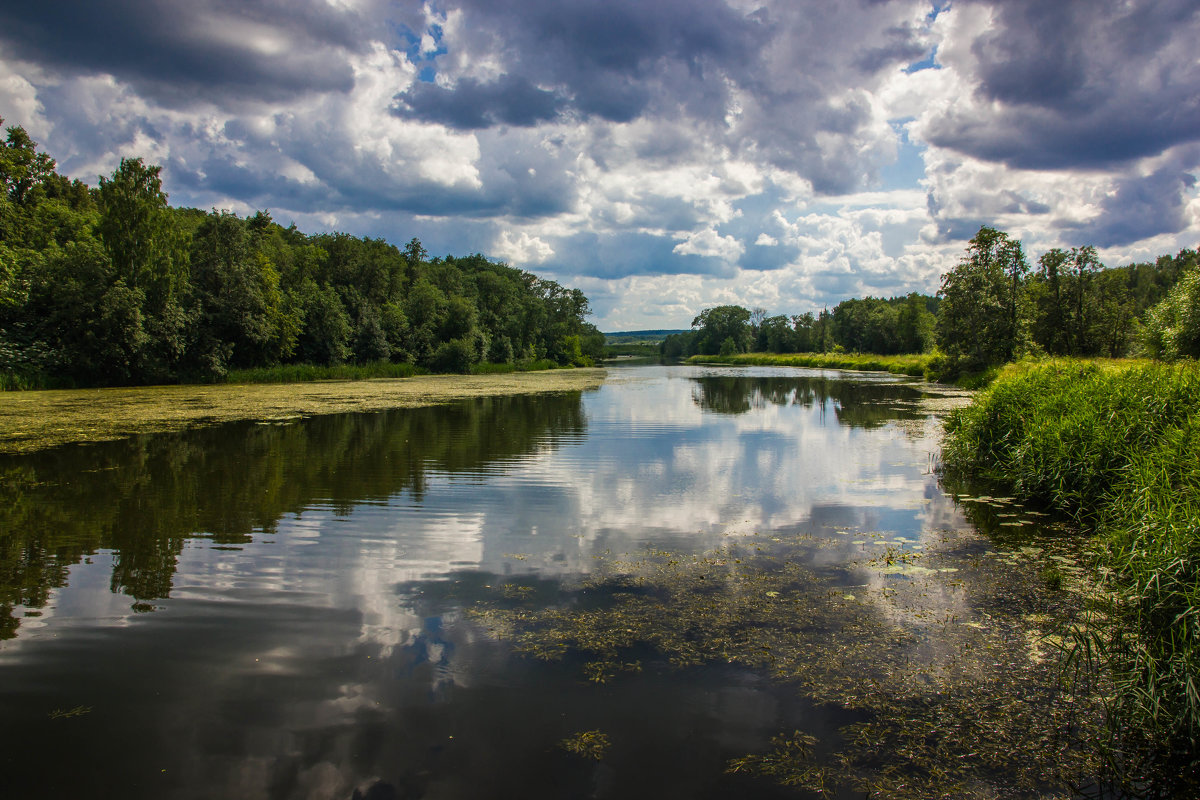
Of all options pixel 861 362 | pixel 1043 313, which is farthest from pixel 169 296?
pixel 861 362

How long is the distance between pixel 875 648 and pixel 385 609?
4831 mm

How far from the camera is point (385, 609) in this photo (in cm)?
632

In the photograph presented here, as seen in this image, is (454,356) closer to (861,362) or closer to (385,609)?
(861,362)

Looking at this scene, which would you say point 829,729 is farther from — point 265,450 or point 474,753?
point 265,450

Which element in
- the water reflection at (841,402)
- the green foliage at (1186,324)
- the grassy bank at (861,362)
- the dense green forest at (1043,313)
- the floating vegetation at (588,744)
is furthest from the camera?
the grassy bank at (861,362)

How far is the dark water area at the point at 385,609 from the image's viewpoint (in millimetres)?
3957

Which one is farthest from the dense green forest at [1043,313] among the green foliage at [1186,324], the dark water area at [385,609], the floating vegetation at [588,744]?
the floating vegetation at [588,744]

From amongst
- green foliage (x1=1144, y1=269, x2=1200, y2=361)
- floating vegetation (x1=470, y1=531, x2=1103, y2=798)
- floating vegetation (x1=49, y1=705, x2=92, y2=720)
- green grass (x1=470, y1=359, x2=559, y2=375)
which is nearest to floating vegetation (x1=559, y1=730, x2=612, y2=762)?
floating vegetation (x1=470, y1=531, x2=1103, y2=798)

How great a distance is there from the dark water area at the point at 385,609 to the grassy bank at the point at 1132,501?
4.69 ft

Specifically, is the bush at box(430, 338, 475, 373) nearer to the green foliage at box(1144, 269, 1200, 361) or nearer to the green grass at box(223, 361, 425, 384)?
the green grass at box(223, 361, 425, 384)

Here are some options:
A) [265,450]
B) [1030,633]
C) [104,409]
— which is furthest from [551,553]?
[104,409]

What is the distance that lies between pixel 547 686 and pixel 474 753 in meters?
0.88

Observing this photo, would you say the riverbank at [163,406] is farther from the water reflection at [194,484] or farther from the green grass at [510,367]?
the green grass at [510,367]

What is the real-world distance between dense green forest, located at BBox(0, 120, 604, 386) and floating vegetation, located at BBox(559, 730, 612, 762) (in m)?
38.6
